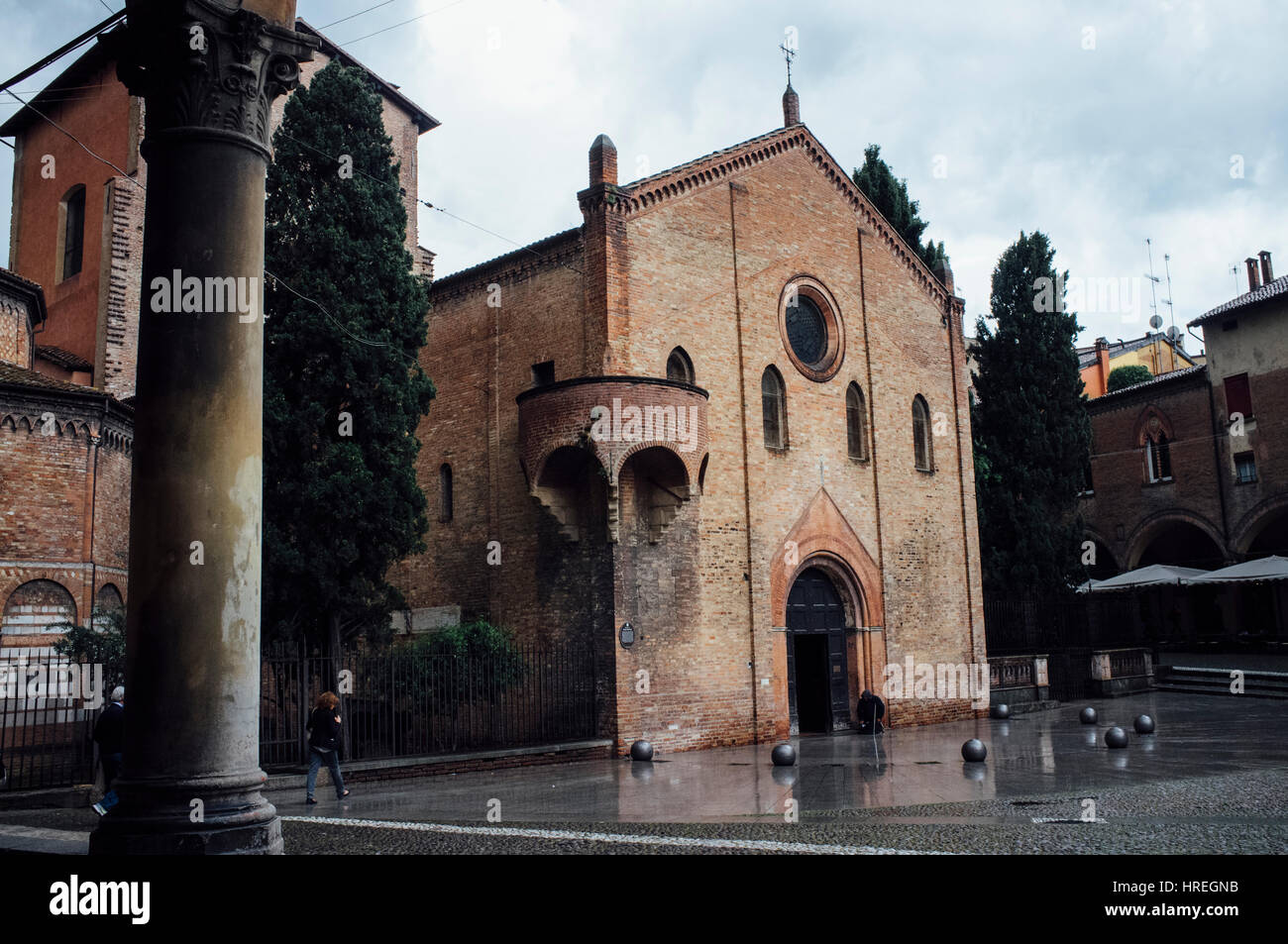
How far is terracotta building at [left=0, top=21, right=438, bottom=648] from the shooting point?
18.9m

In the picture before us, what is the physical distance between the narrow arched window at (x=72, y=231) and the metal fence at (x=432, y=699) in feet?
54.4

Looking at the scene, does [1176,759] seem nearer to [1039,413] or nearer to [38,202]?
[1039,413]

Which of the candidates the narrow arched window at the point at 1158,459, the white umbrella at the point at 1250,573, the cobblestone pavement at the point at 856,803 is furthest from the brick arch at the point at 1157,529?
the cobblestone pavement at the point at 856,803

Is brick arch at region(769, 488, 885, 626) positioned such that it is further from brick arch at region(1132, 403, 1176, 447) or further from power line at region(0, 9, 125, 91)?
brick arch at region(1132, 403, 1176, 447)

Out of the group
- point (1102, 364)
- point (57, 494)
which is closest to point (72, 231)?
point (57, 494)

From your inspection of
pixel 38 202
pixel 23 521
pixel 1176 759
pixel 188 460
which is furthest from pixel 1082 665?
pixel 38 202

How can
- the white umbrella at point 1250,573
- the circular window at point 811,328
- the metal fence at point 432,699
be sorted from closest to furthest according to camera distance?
the metal fence at point 432,699 → the circular window at point 811,328 → the white umbrella at point 1250,573

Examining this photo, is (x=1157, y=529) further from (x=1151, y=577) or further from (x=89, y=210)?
(x=89, y=210)

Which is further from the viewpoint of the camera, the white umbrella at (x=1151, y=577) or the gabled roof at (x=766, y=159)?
the white umbrella at (x=1151, y=577)

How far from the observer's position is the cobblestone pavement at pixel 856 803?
7.69 meters

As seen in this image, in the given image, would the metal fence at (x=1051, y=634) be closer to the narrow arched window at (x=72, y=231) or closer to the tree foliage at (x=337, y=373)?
the tree foliage at (x=337, y=373)

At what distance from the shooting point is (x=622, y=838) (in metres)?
7.95

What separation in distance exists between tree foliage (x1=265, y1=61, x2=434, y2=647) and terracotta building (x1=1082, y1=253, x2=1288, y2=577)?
1049 inches

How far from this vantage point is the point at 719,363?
62.3 ft
